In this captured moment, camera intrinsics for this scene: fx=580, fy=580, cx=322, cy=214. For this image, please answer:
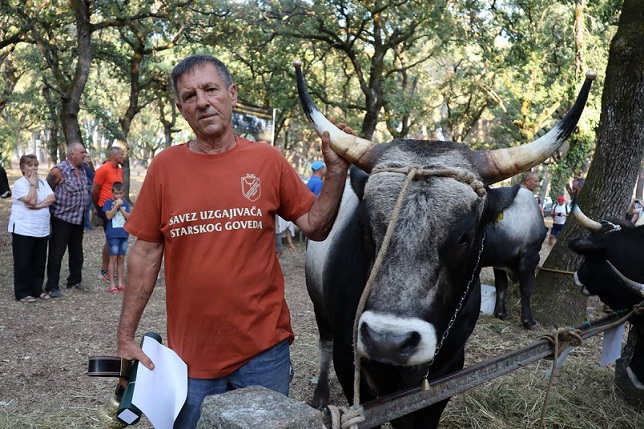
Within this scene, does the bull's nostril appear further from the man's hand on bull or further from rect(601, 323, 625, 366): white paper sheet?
rect(601, 323, 625, 366): white paper sheet

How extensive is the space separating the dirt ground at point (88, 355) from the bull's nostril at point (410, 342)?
8.37 ft

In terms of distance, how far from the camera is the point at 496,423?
4328 millimetres

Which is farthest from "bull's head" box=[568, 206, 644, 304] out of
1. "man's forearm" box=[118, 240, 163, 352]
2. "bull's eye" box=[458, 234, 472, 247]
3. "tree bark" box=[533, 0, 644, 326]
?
"man's forearm" box=[118, 240, 163, 352]

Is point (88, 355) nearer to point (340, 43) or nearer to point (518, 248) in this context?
point (518, 248)

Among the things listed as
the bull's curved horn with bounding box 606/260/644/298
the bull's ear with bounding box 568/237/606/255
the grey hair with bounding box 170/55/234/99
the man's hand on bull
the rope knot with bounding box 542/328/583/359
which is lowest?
the rope knot with bounding box 542/328/583/359

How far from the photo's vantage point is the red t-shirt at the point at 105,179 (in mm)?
9188

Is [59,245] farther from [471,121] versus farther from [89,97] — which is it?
[471,121]

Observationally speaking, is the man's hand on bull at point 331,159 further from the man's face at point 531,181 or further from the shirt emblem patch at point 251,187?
the man's face at point 531,181

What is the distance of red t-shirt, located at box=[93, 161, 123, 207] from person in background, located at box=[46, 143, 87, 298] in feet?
1.79

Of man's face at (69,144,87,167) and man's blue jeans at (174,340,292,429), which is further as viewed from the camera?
man's face at (69,144,87,167)

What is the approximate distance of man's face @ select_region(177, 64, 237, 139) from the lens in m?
2.56

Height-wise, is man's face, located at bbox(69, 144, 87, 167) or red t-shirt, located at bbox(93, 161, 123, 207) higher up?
man's face, located at bbox(69, 144, 87, 167)

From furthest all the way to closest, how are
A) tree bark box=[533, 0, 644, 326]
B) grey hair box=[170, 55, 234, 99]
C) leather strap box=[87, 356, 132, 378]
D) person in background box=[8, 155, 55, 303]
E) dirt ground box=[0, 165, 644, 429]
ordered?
person in background box=[8, 155, 55, 303], tree bark box=[533, 0, 644, 326], dirt ground box=[0, 165, 644, 429], grey hair box=[170, 55, 234, 99], leather strap box=[87, 356, 132, 378]

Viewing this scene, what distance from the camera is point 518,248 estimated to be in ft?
25.3
